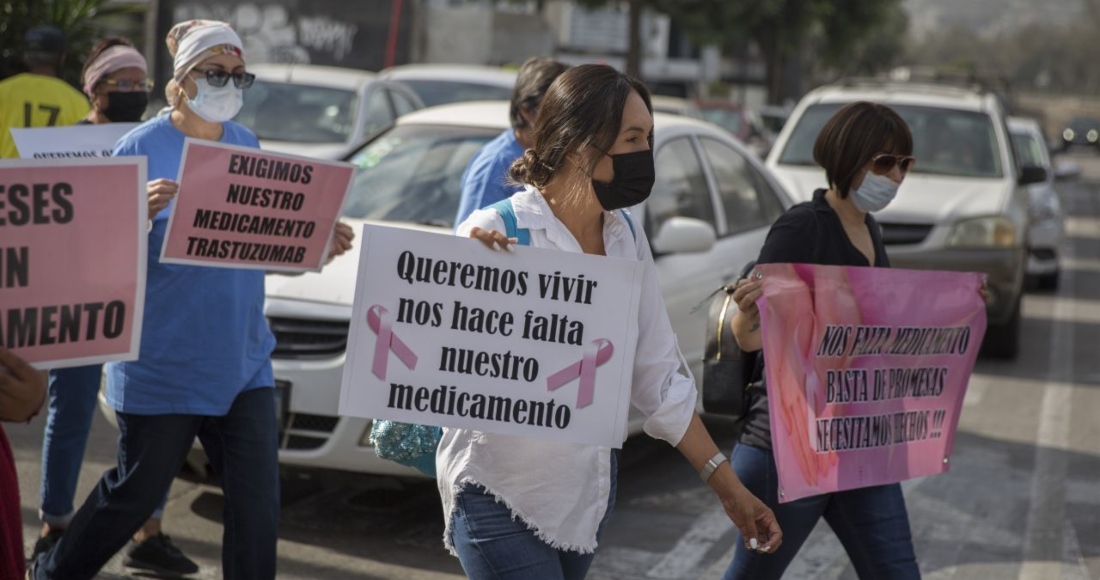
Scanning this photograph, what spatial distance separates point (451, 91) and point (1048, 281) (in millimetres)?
6698

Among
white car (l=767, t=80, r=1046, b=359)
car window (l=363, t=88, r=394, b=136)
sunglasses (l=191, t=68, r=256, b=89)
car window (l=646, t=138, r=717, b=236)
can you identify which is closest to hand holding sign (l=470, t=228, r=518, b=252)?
sunglasses (l=191, t=68, r=256, b=89)

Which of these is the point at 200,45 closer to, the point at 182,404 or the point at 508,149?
the point at 182,404

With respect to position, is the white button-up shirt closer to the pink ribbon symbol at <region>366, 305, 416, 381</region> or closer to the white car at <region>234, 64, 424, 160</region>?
the pink ribbon symbol at <region>366, 305, 416, 381</region>

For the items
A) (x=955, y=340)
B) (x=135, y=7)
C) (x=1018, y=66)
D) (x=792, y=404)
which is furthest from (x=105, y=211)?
(x=1018, y=66)

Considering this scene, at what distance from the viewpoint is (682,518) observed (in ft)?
20.7

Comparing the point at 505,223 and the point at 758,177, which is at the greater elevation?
the point at 505,223

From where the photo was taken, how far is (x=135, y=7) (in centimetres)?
1218

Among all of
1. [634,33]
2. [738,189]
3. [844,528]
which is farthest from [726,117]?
[844,528]

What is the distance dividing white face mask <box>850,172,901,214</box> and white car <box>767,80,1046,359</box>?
5904 mm

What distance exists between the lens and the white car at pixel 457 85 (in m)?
13.1

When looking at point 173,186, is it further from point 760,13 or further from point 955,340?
point 760,13

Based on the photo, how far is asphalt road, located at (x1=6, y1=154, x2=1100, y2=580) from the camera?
18.4ft

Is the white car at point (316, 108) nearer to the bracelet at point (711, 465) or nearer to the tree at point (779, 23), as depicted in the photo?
the bracelet at point (711, 465)

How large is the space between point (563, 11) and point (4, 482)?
4543 cm
